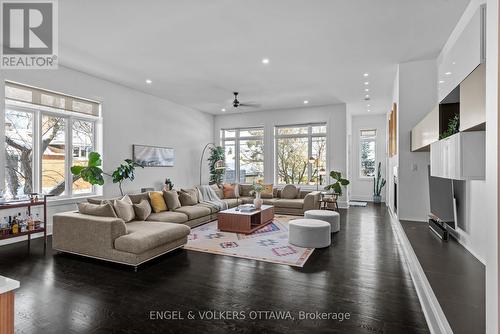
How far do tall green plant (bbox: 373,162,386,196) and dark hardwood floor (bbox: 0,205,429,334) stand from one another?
6.32m

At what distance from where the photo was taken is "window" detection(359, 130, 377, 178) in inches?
417

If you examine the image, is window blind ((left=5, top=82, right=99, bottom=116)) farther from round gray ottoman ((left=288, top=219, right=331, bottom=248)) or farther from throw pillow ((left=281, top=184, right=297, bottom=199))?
throw pillow ((left=281, top=184, right=297, bottom=199))

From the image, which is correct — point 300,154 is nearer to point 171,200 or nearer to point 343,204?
point 343,204

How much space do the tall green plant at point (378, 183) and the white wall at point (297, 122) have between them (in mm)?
2214

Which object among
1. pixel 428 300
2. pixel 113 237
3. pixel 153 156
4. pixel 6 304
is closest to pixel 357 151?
pixel 153 156

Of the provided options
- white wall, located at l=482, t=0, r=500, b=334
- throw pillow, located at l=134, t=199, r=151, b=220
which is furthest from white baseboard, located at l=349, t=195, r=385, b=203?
white wall, located at l=482, t=0, r=500, b=334

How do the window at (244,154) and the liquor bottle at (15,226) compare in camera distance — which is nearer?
the liquor bottle at (15,226)

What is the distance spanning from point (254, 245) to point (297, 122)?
5.59 metres

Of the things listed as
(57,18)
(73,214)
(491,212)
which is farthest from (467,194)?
(57,18)

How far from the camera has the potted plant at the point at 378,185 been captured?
996 cm

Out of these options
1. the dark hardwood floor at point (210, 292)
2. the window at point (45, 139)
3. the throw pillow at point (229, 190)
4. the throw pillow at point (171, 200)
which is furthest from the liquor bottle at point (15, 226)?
the throw pillow at point (229, 190)

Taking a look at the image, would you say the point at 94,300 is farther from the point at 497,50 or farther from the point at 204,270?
the point at 497,50

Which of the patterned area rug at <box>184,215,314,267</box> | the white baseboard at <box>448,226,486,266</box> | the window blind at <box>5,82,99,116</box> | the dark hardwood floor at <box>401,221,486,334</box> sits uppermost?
the window blind at <box>5,82,99,116</box>

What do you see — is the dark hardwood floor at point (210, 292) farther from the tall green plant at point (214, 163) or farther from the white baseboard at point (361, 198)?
the white baseboard at point (361, 198)
